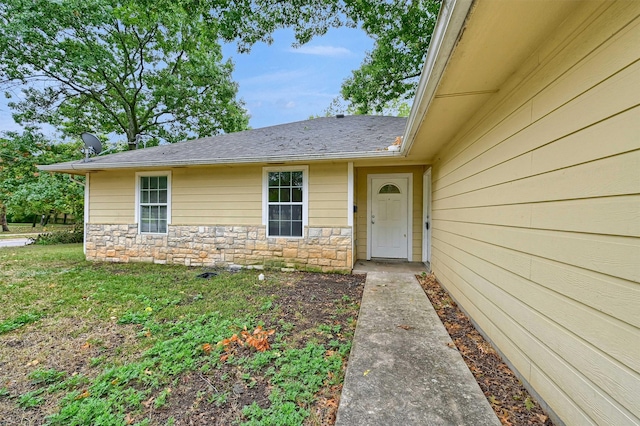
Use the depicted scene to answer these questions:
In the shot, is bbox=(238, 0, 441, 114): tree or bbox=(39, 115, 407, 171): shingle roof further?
bbox=(238, 0, 441, 114): tree

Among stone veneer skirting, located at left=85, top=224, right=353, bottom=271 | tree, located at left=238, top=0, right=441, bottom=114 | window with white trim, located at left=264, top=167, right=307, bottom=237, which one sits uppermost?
tree, located at left=238, top=0, right=441, bottom=114

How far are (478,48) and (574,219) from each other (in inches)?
46.2

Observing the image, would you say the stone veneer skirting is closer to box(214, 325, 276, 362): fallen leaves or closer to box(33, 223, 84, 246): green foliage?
box(214, 325, 276, 362): fallen leaves

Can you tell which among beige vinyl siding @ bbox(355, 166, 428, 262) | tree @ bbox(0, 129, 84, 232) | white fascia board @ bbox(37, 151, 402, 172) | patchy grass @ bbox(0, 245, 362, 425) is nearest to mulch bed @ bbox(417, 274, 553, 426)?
patchy grass @ bbox(0, 245, 362, 425)

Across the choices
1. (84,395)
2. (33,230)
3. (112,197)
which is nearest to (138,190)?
(112,197)

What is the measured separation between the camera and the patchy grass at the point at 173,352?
1.69m

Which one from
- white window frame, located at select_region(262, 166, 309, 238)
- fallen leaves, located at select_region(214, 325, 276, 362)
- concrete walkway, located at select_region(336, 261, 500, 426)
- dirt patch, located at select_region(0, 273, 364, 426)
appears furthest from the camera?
white window frame, located at select_region(262, 166, 309, 238)

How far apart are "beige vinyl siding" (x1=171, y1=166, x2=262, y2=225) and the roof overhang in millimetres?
3883

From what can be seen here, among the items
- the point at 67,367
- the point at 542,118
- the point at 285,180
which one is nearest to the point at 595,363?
the point at 542,118

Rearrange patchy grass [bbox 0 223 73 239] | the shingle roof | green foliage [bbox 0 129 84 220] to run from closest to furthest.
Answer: the shingle roof
green foliage [bbox 0 129 84 220]
patchy grass [bbox 0 223 73 239]

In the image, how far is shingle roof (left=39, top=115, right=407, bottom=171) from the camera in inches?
201

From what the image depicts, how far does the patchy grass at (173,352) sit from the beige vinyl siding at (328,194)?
4.72 feet

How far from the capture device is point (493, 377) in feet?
6.44

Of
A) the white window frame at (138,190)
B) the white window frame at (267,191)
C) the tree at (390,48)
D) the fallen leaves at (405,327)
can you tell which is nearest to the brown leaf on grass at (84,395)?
the fallen leaves at (405,327)
